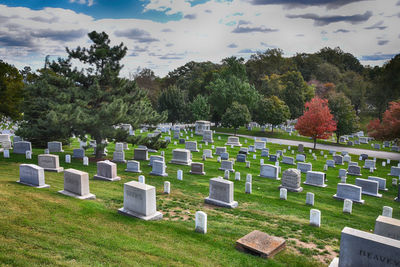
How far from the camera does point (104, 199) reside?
1194cm

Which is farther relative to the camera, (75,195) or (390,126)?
(390,126)

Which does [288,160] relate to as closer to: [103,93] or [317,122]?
[317,122]

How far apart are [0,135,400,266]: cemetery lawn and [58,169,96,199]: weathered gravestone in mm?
431

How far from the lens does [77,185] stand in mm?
11523

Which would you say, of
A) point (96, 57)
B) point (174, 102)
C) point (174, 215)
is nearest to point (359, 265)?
point (174, 215)

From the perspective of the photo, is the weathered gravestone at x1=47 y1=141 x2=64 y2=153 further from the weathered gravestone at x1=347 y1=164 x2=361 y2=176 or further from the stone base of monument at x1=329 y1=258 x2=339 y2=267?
the weathered gravestone at x1=347 y1=164 x2=361 y2=176

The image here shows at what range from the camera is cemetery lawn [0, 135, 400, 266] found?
23.1 feet

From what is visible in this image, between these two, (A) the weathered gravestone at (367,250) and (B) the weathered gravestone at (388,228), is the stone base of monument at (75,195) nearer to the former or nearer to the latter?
(A) the weathered gravestone at (367,250)

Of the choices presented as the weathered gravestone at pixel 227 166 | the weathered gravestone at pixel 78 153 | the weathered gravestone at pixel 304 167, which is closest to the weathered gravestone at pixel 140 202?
the weathered gravestone at pixel 227 166

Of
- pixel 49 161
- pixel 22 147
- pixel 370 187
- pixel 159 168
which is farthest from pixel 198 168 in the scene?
pixel 22 147


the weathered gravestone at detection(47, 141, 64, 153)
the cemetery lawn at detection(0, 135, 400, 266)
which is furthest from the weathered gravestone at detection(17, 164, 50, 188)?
the weathered gravestone at detection(47, 141, 64, 153)

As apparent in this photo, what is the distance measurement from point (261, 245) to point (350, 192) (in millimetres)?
9975

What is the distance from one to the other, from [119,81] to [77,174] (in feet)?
35.2

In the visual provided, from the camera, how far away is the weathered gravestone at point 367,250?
6.21 meters
